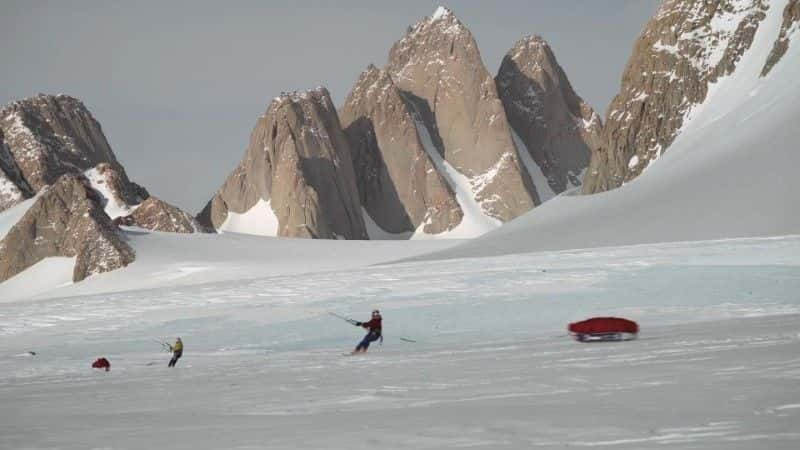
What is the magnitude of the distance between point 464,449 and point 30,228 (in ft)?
422

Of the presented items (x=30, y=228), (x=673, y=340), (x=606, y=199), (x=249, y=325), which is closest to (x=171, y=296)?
(x=249, y=325)

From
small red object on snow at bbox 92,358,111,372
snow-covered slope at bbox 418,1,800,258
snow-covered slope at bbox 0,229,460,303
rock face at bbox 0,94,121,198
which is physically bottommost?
small red object on snow at bbox 92,358,111,372

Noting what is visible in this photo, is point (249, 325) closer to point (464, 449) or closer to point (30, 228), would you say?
point (464, 449)

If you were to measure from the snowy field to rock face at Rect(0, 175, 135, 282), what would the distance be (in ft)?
216

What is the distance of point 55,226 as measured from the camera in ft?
420

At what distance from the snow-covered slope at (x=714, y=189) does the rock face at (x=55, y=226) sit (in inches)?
1921

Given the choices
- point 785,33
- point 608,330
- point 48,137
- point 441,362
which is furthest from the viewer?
point 48,137

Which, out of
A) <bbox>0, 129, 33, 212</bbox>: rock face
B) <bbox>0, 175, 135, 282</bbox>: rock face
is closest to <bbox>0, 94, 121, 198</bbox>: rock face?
<bbox>0, 129, 33, 212</bbox>: rock face

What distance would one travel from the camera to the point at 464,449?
8.64 metres

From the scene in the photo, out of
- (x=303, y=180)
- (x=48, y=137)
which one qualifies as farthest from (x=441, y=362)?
(x=48, y=137)

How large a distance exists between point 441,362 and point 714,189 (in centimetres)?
5666

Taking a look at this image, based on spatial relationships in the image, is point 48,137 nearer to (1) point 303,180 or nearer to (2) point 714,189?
(1) point 303,180

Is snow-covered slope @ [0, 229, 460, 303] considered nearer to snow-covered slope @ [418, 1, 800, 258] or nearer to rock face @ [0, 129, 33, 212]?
snow-covered slope @ [418, 1, 800, 258]

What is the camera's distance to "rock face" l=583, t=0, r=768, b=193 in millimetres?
98638
